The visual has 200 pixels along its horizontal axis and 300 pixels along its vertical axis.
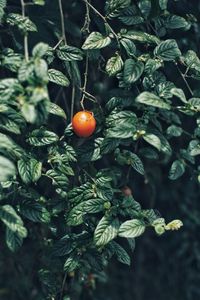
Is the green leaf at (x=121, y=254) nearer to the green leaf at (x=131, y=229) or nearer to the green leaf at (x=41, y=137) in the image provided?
the green leaf at (x=131, y=229)

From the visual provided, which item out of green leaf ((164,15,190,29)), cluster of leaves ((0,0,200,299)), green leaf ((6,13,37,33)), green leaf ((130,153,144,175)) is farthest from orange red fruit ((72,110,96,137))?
green leaf ((164,15,190,29))

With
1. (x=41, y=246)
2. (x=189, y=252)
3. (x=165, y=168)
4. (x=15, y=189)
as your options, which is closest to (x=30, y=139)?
(x=15, y=189)

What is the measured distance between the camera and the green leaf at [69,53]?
5.08 ft

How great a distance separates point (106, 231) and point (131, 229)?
6cm

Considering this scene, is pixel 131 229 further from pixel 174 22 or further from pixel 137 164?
pixel 174 22

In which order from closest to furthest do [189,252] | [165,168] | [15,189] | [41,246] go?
[15,189] < [41,246] < [165,168] < [189,252]

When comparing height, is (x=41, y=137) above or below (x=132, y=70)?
below

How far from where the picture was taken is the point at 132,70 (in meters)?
1.49

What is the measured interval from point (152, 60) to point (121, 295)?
175 centimetres

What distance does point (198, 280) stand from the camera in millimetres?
2906

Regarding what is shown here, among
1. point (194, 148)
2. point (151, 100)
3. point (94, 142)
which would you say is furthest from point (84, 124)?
point (194, 148)

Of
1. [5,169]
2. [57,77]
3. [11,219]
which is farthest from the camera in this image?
[57,77]

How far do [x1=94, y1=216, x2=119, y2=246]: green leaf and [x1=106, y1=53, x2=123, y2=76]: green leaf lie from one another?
1.22 feet

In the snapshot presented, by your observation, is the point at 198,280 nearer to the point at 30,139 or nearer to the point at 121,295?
the point at 121,295
